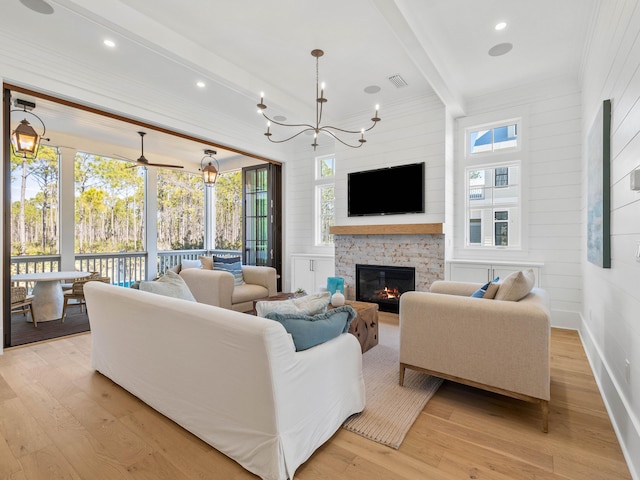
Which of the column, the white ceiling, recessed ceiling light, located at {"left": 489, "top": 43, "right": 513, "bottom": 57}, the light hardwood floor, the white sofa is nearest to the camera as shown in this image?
the white sofa

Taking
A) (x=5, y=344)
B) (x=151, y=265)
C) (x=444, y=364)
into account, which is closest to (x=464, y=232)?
(x=444, y=364)

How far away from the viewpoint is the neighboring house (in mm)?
1758

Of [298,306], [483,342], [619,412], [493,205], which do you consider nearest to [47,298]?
[298,306]

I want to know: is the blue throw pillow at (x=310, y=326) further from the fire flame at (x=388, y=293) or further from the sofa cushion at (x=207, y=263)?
the sofa cushion at (x=207, y=263)

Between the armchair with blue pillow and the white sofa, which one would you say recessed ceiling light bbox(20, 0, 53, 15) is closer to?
the white sofa

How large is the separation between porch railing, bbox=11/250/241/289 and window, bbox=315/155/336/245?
3.64m

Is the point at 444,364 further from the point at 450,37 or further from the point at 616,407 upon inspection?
the point at 450,37

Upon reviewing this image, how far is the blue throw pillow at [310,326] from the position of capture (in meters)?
1.63

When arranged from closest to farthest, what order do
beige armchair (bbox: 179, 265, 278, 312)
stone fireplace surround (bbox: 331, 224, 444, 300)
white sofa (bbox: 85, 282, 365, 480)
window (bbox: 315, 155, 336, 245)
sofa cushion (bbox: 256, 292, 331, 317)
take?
1. white sofa (bbox: 85, 282, 365, 480)
2. sofa cushion (bbox: 256, 292, 331, 317)
3. beige armchair (bbox: 179, 265, 278, 312)
4. stone fireplace surround (bbox: 331, 224, 444, 300)
5. window (bbox: 315, 155, 336, 245)

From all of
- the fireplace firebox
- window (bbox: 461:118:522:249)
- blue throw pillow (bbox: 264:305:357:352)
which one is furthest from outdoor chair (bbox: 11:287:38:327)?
window (bbox: 461:118:522:249)

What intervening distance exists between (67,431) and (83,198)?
210 inches

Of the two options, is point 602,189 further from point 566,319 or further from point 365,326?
point 566,319

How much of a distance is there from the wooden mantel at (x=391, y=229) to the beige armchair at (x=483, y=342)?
212 cm

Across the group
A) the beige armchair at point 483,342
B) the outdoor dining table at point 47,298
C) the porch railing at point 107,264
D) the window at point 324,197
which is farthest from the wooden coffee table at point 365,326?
the porch railing at point 107,264
